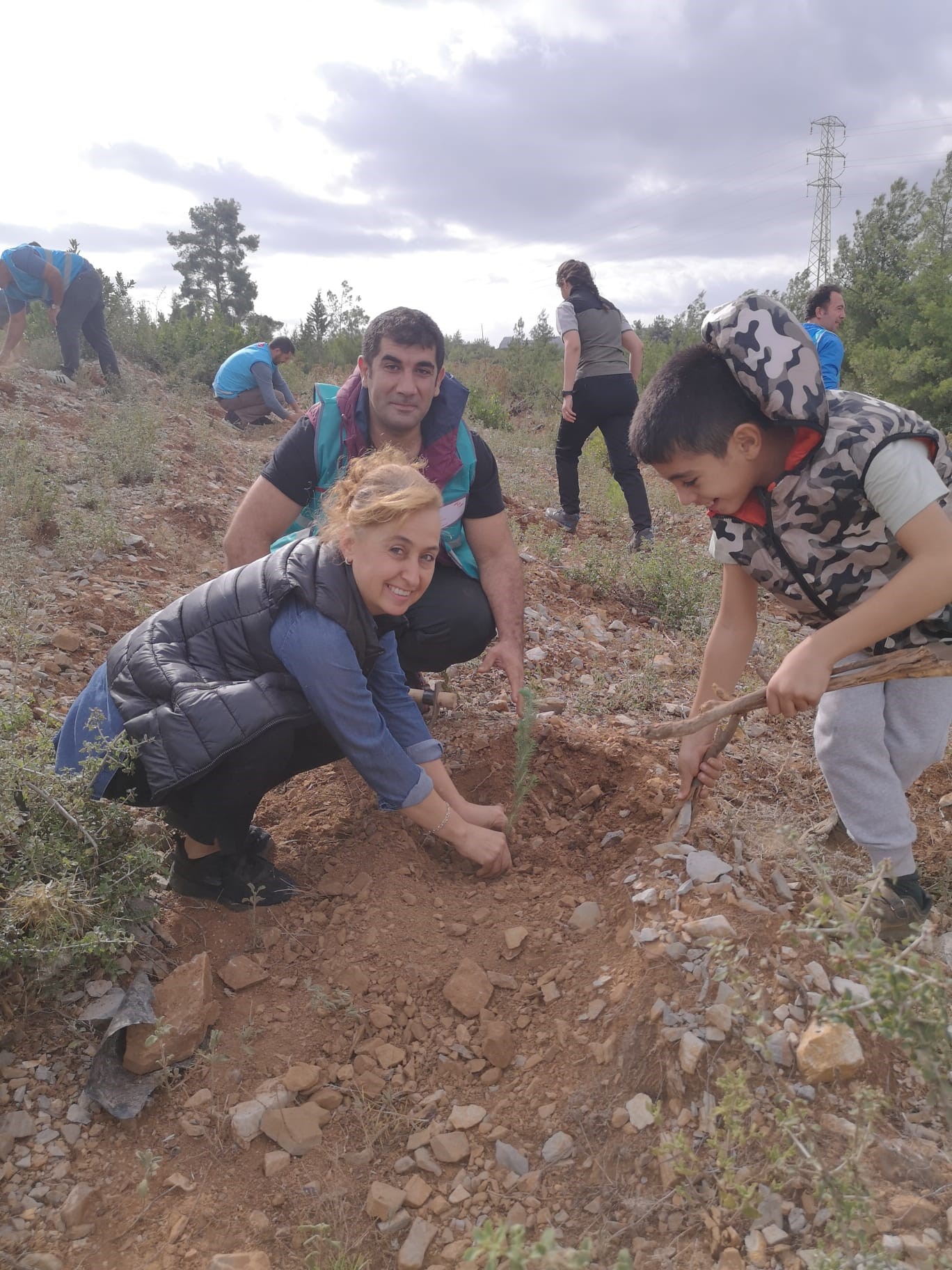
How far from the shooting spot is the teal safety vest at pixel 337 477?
2.85 m

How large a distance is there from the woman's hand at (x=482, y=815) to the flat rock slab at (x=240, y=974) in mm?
650

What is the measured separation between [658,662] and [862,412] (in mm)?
1982

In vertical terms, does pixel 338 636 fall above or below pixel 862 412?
below

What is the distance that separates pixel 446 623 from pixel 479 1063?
4.77 ft

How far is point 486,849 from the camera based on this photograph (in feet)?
7.66

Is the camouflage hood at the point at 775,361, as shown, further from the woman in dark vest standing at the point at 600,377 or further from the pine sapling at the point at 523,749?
the woman in dark vest standing at the point at 600,377

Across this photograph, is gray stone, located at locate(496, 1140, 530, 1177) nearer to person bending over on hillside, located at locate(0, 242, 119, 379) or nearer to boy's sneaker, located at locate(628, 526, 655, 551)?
boy's sneaker, located at locate(628, 526, 655, 551)

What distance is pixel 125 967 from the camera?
6.58 feet

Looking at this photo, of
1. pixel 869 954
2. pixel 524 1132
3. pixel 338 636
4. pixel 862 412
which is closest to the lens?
pixel 869 954

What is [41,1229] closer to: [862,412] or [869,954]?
[869,954]

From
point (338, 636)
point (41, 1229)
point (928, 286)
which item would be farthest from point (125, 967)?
point (928, 286)

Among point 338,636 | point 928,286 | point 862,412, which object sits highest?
point 928,286

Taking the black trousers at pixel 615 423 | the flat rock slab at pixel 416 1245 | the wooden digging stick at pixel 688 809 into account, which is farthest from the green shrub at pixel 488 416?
the flat rock slab at pixel 416 1245

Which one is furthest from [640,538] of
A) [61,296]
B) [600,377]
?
[61,296]
